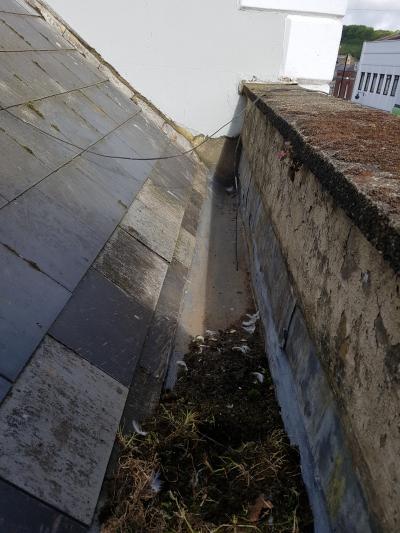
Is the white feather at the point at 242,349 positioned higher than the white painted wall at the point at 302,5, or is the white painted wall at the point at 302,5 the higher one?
the white painted wall at the point at 302,5

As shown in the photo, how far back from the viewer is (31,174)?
3.21 metres

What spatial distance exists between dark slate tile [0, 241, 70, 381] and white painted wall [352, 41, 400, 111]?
→ 119ft

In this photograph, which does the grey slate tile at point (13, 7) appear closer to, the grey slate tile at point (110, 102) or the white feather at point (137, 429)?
the grey slate tile at point (110, 102)

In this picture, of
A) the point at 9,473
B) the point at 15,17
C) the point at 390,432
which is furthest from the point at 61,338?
the point at 15,17

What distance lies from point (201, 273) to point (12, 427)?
11.4 feet

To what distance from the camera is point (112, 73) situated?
770cm

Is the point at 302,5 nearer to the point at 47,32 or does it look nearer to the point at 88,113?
the point at 47,32

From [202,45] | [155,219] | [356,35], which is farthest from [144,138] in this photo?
[356,35]

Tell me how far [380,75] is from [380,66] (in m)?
0.71

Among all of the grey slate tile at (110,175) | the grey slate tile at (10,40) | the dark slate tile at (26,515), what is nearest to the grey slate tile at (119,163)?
the grey slate tile at (110,175)

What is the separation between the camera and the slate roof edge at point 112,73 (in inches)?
276

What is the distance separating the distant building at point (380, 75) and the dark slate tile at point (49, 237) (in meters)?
32.2

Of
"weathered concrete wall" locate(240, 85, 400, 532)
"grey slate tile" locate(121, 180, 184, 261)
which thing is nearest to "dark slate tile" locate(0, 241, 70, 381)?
"grey slate tile" locate(121, 180, 184, 261)

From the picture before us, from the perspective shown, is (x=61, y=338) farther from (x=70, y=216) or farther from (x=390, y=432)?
(x=390, y=432)
